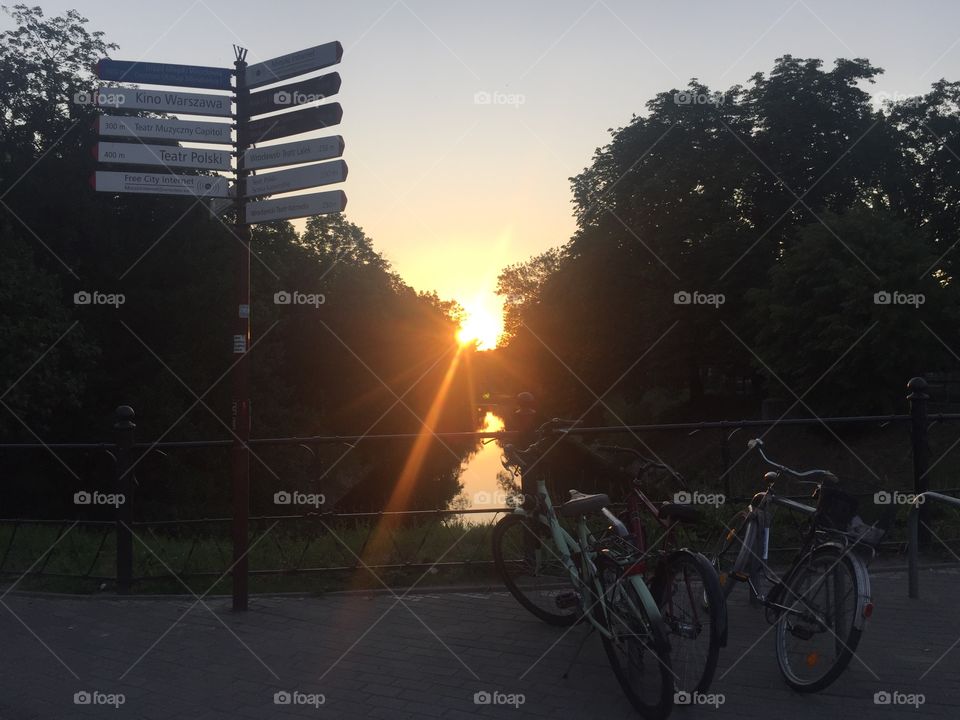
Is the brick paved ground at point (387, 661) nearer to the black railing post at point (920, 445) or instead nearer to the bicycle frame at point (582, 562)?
the bicycle frame at point (582, 562)

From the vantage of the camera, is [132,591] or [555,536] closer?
[555,536]

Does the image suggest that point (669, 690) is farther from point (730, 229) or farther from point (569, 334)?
point (569, 334)

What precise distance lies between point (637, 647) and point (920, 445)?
15.5ft

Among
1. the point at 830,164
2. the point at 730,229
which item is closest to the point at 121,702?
the point at 730,229

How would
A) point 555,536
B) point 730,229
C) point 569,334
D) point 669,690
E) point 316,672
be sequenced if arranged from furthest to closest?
point 569,334, point 730,229, point 555,536, point 316,672, point 669,690

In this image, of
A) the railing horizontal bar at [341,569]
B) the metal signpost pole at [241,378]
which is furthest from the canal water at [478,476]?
the metal signpost pole at [241,378]

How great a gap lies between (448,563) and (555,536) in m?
2.30

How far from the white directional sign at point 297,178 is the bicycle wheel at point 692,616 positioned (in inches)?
142

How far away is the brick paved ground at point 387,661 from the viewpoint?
4.98 meters

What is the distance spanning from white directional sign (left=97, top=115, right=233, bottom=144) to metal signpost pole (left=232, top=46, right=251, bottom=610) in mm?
157

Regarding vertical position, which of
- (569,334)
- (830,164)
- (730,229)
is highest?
(830,164)

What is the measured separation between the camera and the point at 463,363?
2399 inches

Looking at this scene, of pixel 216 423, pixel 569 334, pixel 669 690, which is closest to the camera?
pixel 669 690

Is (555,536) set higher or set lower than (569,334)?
lower
